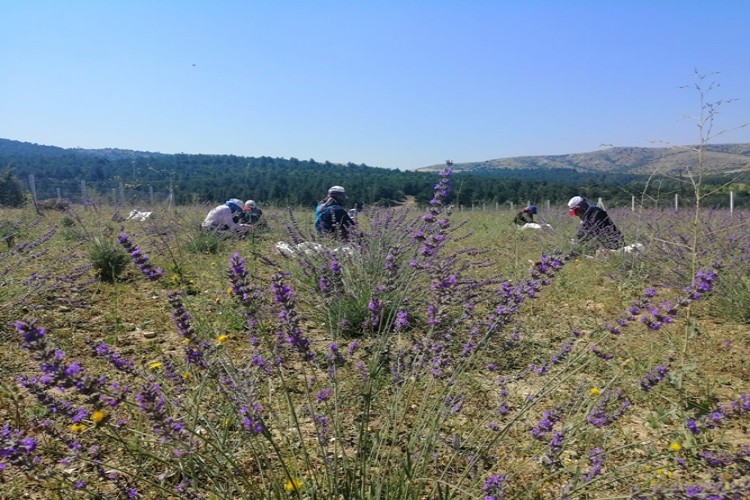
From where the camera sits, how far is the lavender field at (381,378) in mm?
1314

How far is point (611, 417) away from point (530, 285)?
0.47 meters

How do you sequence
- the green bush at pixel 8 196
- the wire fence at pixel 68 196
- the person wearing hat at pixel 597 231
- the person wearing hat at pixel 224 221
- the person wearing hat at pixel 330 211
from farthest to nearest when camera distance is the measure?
the green bush at pixel 8 196
the wire fence at pixel 68 196
the person wearing hat at pixel 224 221
the person wearing hat at pixel 597 231
the person wearing hat at pixel 330 211

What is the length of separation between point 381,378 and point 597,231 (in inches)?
207

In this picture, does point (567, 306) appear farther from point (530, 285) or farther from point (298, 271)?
point (530, 285)

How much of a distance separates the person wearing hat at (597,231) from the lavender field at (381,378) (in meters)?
0.46

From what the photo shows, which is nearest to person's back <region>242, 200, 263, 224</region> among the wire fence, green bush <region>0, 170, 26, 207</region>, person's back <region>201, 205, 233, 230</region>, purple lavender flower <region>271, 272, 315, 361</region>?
person's back <region>201, 205, 233, 230</region>

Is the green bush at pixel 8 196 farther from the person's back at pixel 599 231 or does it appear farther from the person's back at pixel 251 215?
the person's back at pixel 599 231

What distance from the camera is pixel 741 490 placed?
3.20 ft

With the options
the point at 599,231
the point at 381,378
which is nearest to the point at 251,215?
the point at 599,231

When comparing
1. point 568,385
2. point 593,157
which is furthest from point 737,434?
point 593,157

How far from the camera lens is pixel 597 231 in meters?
6.78

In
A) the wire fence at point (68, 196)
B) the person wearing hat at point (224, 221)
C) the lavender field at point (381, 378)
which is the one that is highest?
the wire fence at point (68, 196)

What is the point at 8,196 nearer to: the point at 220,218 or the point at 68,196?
the point at 68,196

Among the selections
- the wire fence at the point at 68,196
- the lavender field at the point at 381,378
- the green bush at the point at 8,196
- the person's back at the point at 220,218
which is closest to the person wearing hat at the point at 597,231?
the lavender field at the point at 381,378
